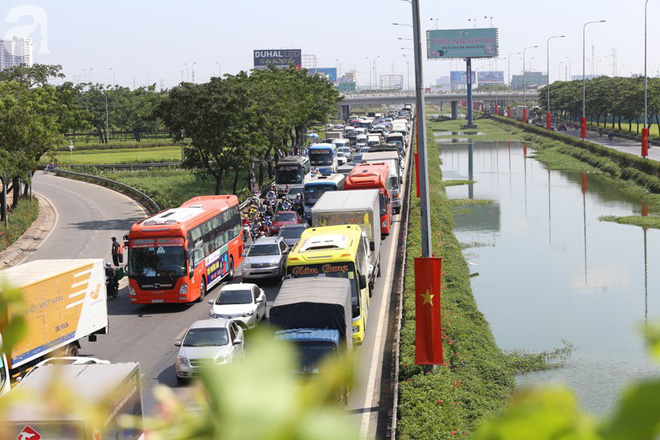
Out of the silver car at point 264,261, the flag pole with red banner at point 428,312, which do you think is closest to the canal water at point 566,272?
the flag pole with red banner at point 428,312

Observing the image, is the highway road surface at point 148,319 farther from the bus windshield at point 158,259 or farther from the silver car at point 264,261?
the bus windshield at point 158,259

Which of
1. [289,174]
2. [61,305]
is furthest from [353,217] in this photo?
[289,174]

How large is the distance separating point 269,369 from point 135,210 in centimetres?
4586

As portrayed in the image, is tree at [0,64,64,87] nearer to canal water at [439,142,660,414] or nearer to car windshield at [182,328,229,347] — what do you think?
canal water at [439,142,660,414]

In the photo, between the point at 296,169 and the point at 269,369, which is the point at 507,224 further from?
the point at 269,369

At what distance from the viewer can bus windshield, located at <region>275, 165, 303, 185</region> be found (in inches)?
1919

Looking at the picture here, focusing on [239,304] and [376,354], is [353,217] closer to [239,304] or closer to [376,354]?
[239,304]

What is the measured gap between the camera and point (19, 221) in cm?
3962

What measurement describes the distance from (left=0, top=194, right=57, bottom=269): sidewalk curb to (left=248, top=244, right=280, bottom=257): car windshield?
8.86 meters

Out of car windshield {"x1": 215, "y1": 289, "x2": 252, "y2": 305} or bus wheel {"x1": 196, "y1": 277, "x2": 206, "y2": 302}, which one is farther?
bus wheel {"x1": 196, "y1": 277, "x2": 206, "y2": 302}

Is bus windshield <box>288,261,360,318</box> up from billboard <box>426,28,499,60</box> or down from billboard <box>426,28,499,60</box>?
down

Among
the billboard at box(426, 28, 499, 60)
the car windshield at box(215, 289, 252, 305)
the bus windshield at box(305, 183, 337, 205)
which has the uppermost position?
the billboard at box(426, 28, 499, 60)

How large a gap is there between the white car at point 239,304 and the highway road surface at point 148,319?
1263 mm

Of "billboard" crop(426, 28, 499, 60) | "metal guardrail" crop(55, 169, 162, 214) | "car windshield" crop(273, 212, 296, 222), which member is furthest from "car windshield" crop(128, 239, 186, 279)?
"billboard" crop(426, 28, 499, 60)
